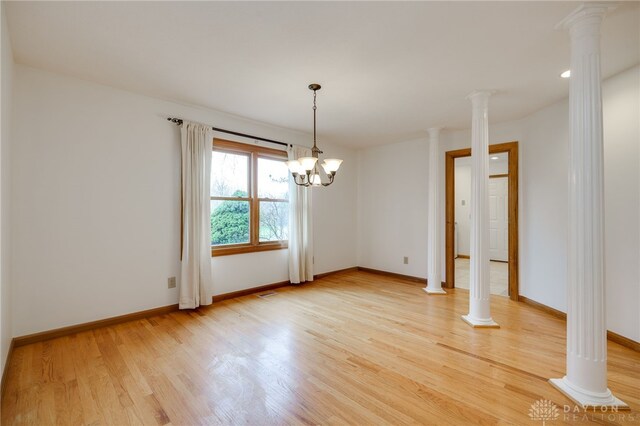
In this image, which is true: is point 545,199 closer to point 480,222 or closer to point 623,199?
point 623,199

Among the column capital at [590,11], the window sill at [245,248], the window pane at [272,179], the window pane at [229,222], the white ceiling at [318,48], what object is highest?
the white ceiling at [318,48]

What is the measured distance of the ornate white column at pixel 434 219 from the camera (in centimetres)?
448

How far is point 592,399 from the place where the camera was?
1.82 metres

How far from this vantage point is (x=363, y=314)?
11.3ft

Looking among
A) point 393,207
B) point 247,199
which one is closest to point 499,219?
point 393,207

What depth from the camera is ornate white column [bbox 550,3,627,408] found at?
6.02 feet

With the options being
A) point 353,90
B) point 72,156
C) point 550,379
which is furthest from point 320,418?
point 72,156

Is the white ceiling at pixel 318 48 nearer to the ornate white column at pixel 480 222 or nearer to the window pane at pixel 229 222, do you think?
the ornate white column at pixel 480 222

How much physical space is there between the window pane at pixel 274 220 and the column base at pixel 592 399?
382cm

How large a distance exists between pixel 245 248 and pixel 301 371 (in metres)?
2.38

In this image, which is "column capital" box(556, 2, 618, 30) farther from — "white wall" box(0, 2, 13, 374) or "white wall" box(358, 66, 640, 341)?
"white wall" box(0, 2, 13, 374)

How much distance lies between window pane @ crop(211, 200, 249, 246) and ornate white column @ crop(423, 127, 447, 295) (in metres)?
3.06

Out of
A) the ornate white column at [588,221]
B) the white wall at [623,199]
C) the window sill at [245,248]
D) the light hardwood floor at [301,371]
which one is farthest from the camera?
the window sill at [245,248]

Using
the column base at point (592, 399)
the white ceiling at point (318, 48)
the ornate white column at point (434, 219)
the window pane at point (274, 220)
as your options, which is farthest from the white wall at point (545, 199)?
the window pane at point (274, 220)
